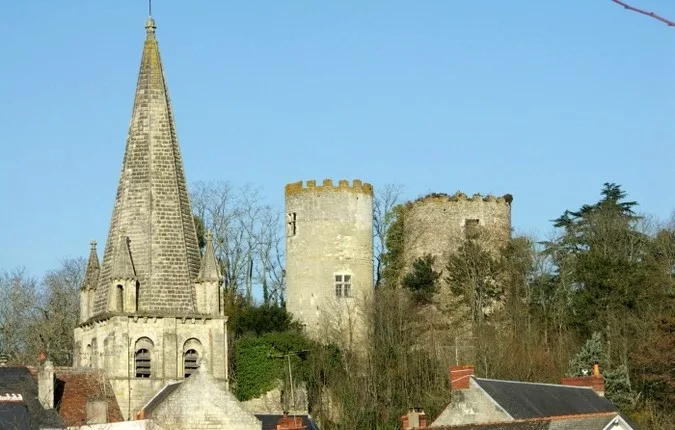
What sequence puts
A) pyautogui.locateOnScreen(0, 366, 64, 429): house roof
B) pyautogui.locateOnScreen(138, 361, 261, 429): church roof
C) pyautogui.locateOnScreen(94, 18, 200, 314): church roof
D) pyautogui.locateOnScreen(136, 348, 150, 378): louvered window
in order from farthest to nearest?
1. pyautogui.locateOnScreen(94, 18, 200, 314): church roof
2. pyautogui.locateOnScreen(136, 348, 150, 378): louvered window
3. pyautogui.locateOnScreen(138, 361, 261, 429): church roof
4. pyautogui.locateOnScreen(0, 366, 64, 429): house roof

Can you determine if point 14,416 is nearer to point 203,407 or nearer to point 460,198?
point 203,407

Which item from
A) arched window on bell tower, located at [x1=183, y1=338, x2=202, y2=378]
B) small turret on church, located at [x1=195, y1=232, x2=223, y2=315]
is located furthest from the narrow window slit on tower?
small turret on church, located at [x1=195, y1=232, x2=223, y2=315]

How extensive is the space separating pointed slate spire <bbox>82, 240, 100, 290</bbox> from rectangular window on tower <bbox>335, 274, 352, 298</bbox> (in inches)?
547

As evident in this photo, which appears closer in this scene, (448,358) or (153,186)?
(153,186)

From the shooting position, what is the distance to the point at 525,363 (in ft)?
180

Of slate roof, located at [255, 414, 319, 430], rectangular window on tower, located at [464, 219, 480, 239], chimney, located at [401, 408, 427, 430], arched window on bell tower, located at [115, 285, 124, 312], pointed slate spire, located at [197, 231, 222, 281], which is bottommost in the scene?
chimney, located at [401, 408, 427, 430]

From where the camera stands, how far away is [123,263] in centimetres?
5034

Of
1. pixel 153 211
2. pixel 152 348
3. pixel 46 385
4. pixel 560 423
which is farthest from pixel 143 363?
pixel 560 423

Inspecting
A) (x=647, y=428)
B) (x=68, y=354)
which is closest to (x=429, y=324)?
(x=68, y=354)

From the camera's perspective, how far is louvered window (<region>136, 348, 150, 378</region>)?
49656 mm

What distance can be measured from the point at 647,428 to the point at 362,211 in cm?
2360

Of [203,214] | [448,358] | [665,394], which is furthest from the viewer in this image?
[203,214]

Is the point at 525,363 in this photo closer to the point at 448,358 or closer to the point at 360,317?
the point at 448,358

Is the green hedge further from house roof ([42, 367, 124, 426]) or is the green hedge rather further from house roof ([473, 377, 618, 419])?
house roof ([473, 377, 618, 419])
